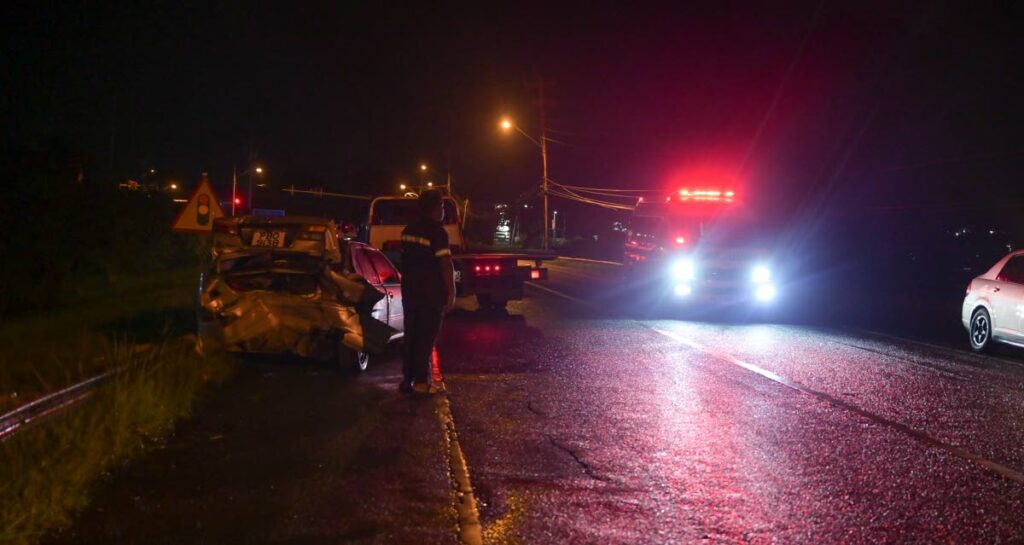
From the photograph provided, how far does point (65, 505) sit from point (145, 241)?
20.1m

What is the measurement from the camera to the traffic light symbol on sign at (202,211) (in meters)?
13.6

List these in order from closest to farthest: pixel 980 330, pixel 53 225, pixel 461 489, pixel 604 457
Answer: pixel 461 489
pixel 604 457
pixel 980 330
pixel 53 225

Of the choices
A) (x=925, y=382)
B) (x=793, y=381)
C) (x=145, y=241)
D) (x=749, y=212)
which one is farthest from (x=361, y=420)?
(x=145, y=241)

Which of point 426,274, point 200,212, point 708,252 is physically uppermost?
point 200,212

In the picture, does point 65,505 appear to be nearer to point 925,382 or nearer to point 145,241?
point 925,382

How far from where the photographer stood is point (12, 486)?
196 inches

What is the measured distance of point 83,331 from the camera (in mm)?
12055

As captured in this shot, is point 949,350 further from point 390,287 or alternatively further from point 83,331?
point 83,331

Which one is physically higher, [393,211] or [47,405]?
[393,211]

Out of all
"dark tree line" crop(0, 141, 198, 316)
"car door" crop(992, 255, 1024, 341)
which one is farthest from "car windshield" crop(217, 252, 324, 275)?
"car door" crop(992, 255, 1024, 341)

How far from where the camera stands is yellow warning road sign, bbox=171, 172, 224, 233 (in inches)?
533

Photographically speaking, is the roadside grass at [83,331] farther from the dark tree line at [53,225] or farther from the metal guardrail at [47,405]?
the dark tree line at [53,225]

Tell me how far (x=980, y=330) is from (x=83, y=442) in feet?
39.5

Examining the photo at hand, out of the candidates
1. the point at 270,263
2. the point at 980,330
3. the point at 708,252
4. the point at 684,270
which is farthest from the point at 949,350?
the point at 270,263
